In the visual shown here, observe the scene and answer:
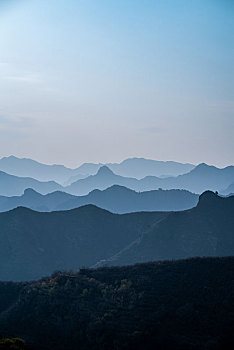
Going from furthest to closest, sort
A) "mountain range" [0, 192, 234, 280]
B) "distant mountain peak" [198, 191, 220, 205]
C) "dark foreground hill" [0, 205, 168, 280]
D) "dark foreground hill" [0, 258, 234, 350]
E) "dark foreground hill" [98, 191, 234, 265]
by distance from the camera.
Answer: "distant mountain peak" [198, 191, 220, 205] < "dark foreground hill" [0, 205, 168, 280] < "mountain range" [0, 192, 234, 280] < "dark foreground hill" [98, 191, 234, 265] < "dark foreground hill" [0, 258, 234, 350]

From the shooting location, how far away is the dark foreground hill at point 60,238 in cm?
9062

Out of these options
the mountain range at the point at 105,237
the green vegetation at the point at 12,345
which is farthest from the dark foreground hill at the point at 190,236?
the green vegetation at the point at 12,345

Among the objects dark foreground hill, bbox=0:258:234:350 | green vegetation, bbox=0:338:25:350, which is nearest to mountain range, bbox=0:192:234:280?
dark foreground hill, bbox=0:258:234:350

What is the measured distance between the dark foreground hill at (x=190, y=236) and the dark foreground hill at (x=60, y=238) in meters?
10.00

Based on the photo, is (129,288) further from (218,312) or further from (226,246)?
(226,246)

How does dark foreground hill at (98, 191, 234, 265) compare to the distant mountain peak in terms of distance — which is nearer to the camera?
dark foreground hill at (98, 191, 234, 265)

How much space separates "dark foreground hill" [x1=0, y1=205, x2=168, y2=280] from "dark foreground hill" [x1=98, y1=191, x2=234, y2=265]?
1000 centimetres

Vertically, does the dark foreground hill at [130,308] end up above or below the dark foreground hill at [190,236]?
below

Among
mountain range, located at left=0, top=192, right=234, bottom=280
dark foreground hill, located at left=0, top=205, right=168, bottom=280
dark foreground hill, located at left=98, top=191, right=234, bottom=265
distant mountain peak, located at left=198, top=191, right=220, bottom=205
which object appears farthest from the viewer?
distant mountain peak, located at left=198, top=191, right=220, bottom=205

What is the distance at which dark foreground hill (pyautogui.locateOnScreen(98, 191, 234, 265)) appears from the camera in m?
83.1

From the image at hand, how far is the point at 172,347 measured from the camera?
99.7 feet

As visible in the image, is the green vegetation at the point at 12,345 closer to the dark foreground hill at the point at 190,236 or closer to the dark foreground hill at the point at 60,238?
the dark foreground hill at the point at 190,236

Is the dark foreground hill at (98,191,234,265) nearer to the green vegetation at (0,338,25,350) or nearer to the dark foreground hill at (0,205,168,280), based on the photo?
the dark foreground hill at (0,205,168,280)

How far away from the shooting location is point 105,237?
101 metres
